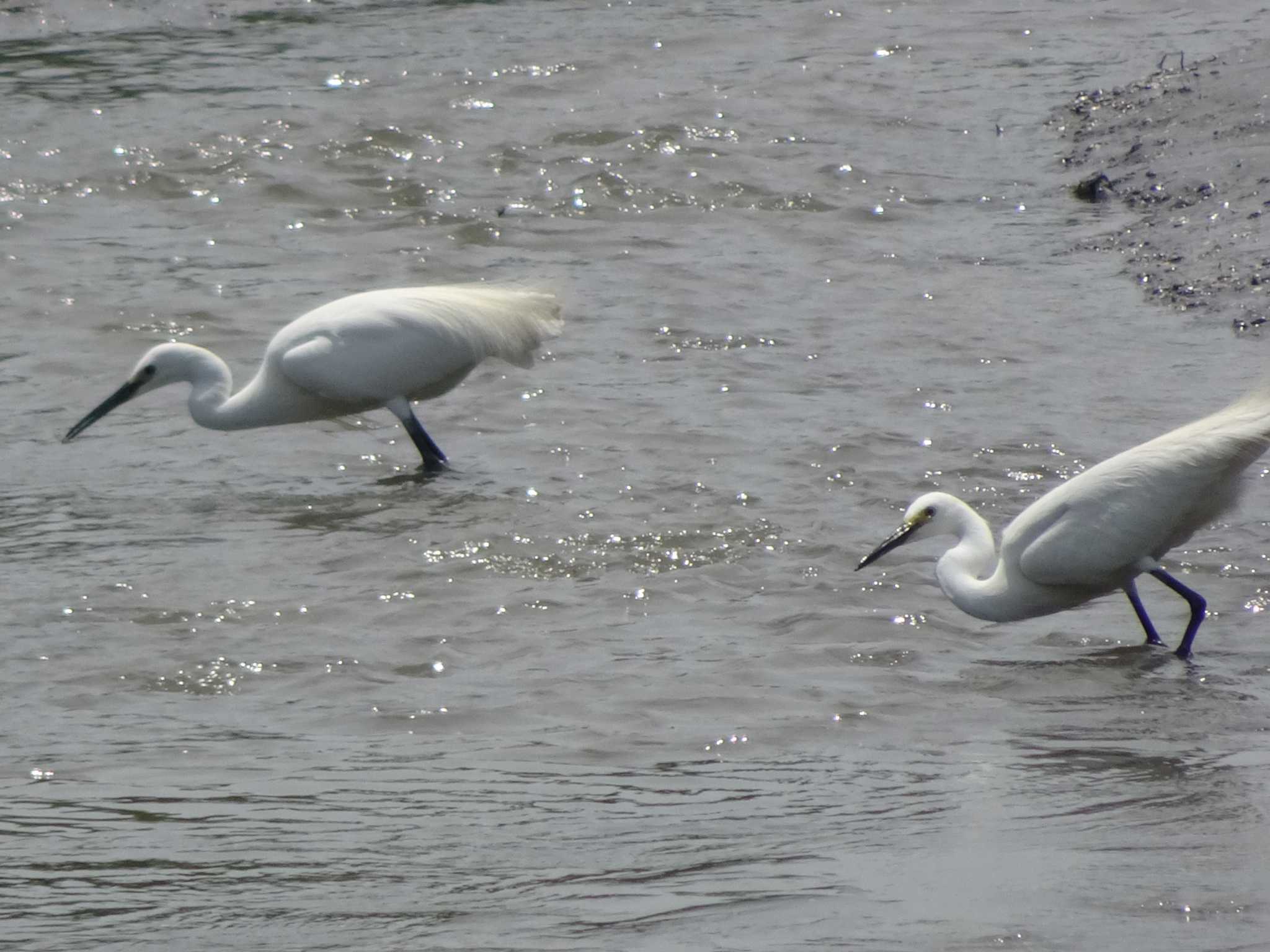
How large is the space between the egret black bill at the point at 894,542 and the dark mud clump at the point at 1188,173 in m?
3.96

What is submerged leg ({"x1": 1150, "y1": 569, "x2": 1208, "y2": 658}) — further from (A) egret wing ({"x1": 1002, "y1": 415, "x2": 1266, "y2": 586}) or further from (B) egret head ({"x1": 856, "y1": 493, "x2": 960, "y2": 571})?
(B) egret head ({"x1": 856, "y1": 493, "x2": 960, "y2": 571})

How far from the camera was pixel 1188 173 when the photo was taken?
12.5 meters

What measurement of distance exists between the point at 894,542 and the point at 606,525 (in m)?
1.28

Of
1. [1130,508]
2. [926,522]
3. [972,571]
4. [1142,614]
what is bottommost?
A: [1142,614]

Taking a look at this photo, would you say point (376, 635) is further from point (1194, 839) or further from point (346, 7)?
point (346, 7)

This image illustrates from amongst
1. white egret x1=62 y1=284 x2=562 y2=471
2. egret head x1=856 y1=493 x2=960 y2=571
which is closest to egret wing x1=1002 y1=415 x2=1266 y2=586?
egret head x1=856 y1=493 x2=960 y2=571

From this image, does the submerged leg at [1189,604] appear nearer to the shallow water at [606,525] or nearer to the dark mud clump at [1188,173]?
the shallow water at [606,525]

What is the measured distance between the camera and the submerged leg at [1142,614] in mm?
6695

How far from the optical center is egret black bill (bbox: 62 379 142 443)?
29.7 feet

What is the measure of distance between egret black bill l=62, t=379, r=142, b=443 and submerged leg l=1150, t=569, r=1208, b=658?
462 cm

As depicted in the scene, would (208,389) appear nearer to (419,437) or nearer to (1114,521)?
(419,437)

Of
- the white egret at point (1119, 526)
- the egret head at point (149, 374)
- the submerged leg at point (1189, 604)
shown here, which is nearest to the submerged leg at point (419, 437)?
the egret head at point (149, 374)

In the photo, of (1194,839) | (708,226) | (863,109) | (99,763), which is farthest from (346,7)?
(1194,839)

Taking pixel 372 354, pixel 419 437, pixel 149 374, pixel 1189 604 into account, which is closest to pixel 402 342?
pixel 372 354
